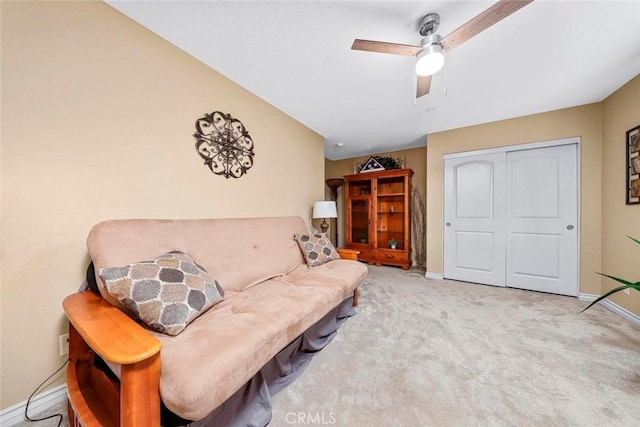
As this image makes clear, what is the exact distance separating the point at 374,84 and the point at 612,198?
268cm

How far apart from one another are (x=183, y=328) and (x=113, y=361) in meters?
0.37

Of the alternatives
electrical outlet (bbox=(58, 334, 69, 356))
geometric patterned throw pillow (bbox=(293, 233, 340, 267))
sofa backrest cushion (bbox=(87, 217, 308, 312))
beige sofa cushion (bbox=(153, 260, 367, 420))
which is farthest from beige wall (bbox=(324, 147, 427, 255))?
electrical outlet (bbox=(58, 334, 69, 356))

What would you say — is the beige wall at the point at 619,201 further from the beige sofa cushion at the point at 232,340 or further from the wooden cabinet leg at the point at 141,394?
the wooden cabinet leg at the point at 141,394

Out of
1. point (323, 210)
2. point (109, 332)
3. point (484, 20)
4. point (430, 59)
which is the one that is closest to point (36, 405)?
point (109, 332)

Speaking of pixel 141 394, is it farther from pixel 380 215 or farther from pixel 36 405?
pixel 380 215

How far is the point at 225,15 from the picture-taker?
1386 mm

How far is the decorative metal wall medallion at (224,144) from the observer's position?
5.92 ft

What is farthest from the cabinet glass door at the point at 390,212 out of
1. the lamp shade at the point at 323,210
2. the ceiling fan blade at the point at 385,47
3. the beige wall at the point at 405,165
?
the ceiling fan blade at the point at 385,47

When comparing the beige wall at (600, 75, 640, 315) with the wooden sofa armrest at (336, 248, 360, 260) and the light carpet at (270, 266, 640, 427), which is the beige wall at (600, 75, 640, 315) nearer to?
the light carpet at (270, 266, 640, 427)

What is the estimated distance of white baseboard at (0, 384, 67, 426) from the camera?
1017mm

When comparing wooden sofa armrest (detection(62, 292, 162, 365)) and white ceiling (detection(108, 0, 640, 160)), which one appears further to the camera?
white ceiling (detection(108, 0, 640, 160))

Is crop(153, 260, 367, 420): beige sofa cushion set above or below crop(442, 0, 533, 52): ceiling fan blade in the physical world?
below

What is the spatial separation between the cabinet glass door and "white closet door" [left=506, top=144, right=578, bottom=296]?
5.02ft

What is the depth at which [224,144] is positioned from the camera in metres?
1.96
